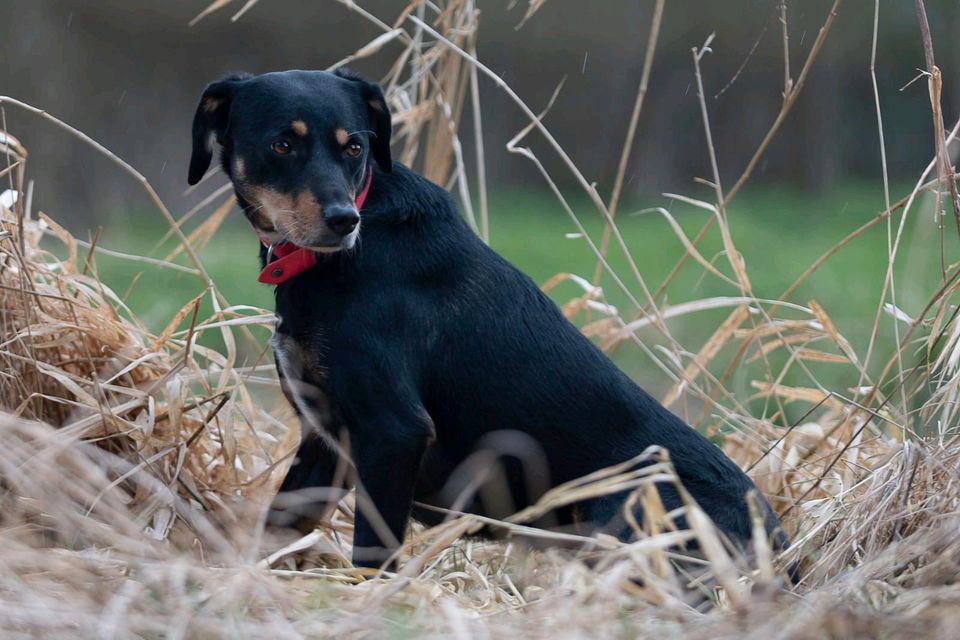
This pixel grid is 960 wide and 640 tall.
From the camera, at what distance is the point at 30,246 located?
10.1ft

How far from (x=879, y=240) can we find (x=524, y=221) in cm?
301

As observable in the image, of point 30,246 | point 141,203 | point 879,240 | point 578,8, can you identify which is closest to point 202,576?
point 30,246

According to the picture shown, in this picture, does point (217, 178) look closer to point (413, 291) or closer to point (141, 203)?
point (141, 203)

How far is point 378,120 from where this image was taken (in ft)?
9.37

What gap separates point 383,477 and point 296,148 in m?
0.77

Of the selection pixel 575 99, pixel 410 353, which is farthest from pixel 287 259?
pixel 575 99

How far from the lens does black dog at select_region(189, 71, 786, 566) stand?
2518mm

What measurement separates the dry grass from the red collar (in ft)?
0.66

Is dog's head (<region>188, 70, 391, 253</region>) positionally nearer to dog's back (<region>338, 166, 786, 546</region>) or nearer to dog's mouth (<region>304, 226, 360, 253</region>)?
dog's mouth (<region>304, 226, 360, 253</region>)

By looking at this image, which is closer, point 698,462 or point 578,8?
point 698,462

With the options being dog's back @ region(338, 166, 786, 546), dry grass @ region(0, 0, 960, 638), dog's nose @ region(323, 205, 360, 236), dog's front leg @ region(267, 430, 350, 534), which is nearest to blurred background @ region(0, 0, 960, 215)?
dry grass @ region(0, 0, 960, 638)

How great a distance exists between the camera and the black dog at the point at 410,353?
99.1 inches

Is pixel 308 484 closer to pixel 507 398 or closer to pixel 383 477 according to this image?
pixel 383 477

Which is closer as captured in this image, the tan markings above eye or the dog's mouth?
the dog's mouth
